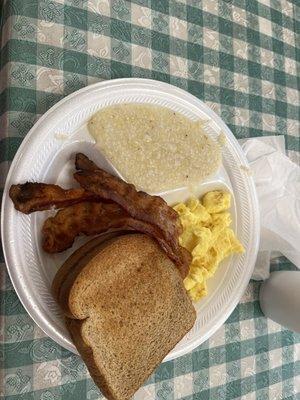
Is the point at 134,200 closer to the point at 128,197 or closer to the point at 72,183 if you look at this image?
the point at 128,197

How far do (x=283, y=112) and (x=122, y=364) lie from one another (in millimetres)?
1000

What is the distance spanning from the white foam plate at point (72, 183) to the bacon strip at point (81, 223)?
33mm

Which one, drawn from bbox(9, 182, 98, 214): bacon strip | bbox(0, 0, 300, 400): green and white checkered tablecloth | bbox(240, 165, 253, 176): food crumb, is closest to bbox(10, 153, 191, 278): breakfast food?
bbox(9, 182, 98, 214): bacon strip

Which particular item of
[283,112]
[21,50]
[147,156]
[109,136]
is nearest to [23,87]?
[21,50]

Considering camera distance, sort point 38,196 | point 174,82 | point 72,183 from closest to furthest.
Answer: point 38,196
point 72,183
point 174,82

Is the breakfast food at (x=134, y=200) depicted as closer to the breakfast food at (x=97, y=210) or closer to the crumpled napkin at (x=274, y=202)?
the breakfast food at (x=97, y=210)

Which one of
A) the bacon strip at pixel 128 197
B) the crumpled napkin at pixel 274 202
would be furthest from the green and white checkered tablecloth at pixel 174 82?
the bacon strip at pixel 128 197

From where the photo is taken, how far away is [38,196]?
0.96 metres

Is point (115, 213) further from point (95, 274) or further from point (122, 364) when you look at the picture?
point (122, 364)

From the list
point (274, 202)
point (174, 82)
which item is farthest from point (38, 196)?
point (274, 202)

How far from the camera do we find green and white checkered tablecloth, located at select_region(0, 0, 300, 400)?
1.06 metres

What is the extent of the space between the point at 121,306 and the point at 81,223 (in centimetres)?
21

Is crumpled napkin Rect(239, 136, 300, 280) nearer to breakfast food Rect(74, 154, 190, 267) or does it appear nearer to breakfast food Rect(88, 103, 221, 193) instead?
breakfast food Rect(88, 103, 221, 193)

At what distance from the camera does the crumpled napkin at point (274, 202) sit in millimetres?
1352
